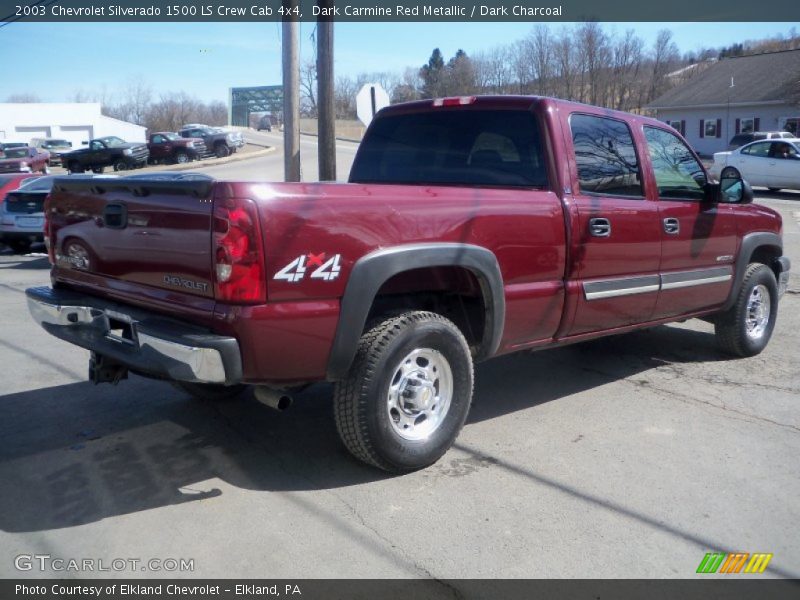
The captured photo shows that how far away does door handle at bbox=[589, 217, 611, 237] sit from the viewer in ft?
16.2

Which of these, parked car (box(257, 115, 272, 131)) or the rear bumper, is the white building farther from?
the rear bumper

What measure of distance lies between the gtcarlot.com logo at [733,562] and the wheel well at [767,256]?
3.93 metres

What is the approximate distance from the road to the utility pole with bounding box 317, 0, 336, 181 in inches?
228

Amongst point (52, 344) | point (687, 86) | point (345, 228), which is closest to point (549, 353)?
Answer: point (345, 228)

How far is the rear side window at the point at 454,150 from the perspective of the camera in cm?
497

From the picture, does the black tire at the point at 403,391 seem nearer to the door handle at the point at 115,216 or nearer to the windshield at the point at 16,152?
the door handle at the point at 115,216

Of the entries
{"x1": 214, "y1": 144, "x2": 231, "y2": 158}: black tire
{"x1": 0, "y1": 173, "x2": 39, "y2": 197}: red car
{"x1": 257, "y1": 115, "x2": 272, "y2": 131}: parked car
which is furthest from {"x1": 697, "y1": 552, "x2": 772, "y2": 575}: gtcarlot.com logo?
{"x1": 257, "y1": 115, "x2": 272, "y2": 131}: parked car

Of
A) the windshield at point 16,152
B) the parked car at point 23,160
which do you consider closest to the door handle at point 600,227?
the parked car at point 23,160

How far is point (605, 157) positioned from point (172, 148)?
120 ft

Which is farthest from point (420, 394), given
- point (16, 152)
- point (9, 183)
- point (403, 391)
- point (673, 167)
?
point (16, 152)

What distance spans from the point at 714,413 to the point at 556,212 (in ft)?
6.08

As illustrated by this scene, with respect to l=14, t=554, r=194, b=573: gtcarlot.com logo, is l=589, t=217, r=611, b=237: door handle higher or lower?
higher

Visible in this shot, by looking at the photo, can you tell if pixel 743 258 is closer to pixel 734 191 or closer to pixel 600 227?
pixel 734 191

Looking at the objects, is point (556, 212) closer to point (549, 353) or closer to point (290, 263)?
point (290, 263)
